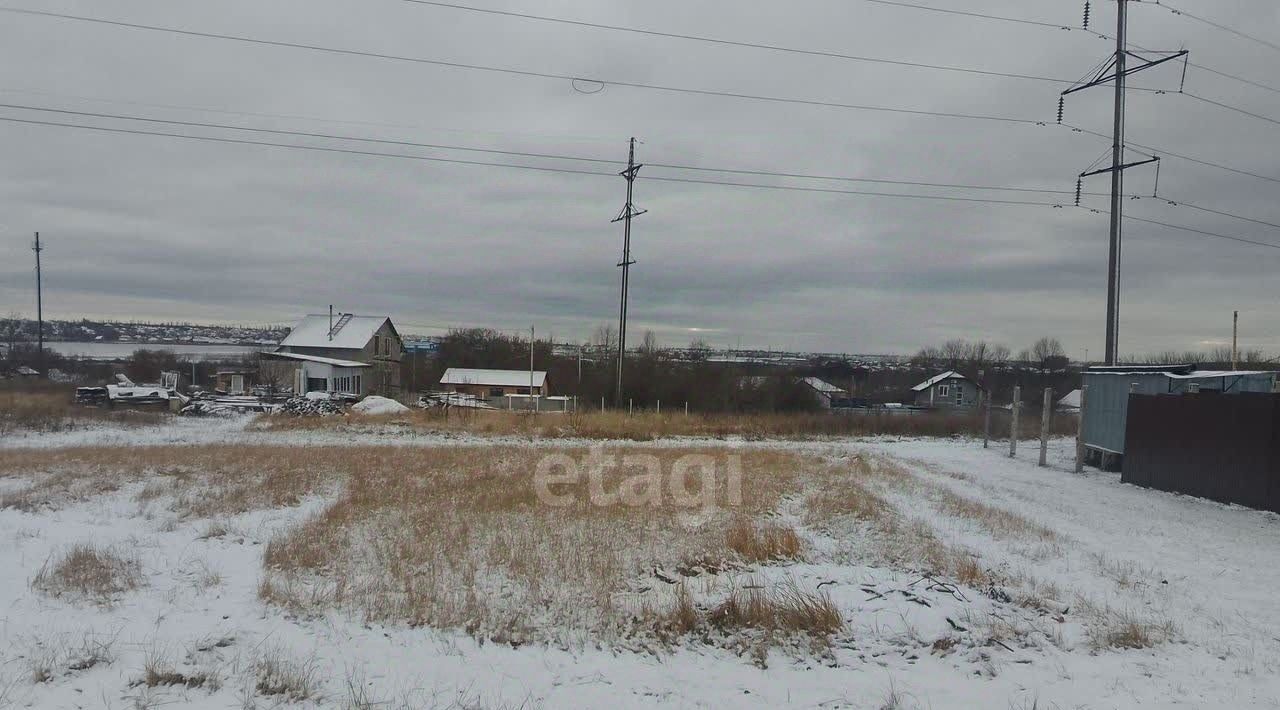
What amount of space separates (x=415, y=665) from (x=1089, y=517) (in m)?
11.7

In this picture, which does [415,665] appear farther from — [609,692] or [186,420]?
[186,420]

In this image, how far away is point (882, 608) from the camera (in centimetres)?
664

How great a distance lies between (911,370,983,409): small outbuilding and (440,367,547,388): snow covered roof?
1613 inches

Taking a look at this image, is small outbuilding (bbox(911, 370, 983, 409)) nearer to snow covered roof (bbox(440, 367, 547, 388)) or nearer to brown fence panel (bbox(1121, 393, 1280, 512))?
snow covered roof (bbox(440, 367, 547, 388))

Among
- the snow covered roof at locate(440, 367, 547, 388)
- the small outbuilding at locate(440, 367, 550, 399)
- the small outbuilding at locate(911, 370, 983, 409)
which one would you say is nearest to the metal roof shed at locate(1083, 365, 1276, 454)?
the small outbuilding at locate(440, 367, 550, 399)

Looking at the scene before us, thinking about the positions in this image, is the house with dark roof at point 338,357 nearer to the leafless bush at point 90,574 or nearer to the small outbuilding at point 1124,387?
the leafless bush at point 90,574

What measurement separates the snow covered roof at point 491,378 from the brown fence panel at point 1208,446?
51085 mm

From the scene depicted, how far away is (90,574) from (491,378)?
56.9m

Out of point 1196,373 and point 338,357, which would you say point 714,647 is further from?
point 338,357

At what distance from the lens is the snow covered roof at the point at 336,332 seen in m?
54.0

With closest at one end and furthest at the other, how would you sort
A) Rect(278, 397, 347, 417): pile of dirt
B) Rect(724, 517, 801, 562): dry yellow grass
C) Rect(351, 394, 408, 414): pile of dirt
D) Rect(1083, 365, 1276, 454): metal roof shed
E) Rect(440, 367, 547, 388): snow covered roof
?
Rect(724, 517, 801, 562): dry yellow grass, Rect(1083, 365, 1276, 454): metal roof shed, Rect(278, 397, 347, 417): pile of dirt, Rect(351, 394, 408, 414): pile of dirt, Rect(440, 367, 547, 388): snow covered roof

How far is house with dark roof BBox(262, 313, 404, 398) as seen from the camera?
4853cm

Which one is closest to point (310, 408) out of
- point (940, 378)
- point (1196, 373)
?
point (1196, 373)

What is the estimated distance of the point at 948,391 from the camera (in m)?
74.3
